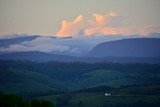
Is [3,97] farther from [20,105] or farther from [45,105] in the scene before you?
[45,105]

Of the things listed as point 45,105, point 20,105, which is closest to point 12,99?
point 20,105

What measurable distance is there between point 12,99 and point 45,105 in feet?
40.9

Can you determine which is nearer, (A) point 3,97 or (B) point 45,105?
(B) point 45,105

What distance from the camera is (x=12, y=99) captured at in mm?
136125

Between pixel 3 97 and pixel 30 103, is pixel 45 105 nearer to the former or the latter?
pixel 30 103

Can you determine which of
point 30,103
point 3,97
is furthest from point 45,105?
point 3,97

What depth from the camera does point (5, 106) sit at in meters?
129

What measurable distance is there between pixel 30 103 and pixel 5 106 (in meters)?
10.3

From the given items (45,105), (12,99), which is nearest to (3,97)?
(12,99)

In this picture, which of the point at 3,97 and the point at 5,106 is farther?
the point at 3,97

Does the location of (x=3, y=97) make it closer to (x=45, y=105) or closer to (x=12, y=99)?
(x=12, y=99)

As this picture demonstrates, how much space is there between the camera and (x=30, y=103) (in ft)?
450

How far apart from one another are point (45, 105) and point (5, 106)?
11.7 meters
